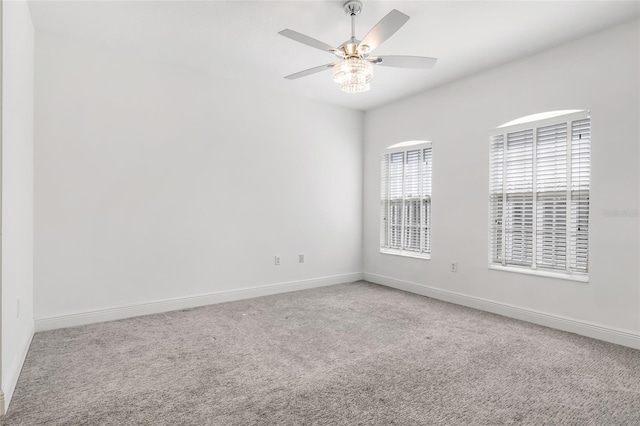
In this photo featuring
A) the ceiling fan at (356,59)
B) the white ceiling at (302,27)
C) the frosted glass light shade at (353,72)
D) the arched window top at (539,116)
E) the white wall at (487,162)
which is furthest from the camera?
the arched window top at (539,116)

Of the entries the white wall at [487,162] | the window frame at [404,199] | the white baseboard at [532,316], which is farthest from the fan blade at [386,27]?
the white baseboard at [532,316]

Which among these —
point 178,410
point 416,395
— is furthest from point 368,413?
point 178,410

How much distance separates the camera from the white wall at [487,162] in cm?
306

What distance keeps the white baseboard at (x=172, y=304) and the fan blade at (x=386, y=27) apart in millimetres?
3257

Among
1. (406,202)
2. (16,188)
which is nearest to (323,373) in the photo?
(16,188)

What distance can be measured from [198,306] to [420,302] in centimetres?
269

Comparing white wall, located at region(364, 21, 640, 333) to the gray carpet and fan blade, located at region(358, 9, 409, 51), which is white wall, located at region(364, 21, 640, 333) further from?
fan blade, located at region(358, 9, 409, 51)

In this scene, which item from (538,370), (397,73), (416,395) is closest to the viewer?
(416,395)

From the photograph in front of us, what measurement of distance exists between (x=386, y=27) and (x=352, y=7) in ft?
1.94

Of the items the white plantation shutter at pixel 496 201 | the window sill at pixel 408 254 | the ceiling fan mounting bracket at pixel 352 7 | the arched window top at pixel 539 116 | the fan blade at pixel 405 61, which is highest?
the ceiling fan mounting bracket at pixel 352 7

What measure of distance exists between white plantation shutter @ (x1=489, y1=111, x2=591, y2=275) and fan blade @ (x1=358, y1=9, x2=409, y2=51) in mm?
2187

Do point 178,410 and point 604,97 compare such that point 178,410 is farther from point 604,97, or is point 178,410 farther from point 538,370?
point 604,97

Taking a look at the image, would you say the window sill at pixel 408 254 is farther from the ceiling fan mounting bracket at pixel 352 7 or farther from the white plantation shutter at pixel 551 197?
the ceiling fan mounting bracket at pixel 352 7

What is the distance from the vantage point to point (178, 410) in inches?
80.8
